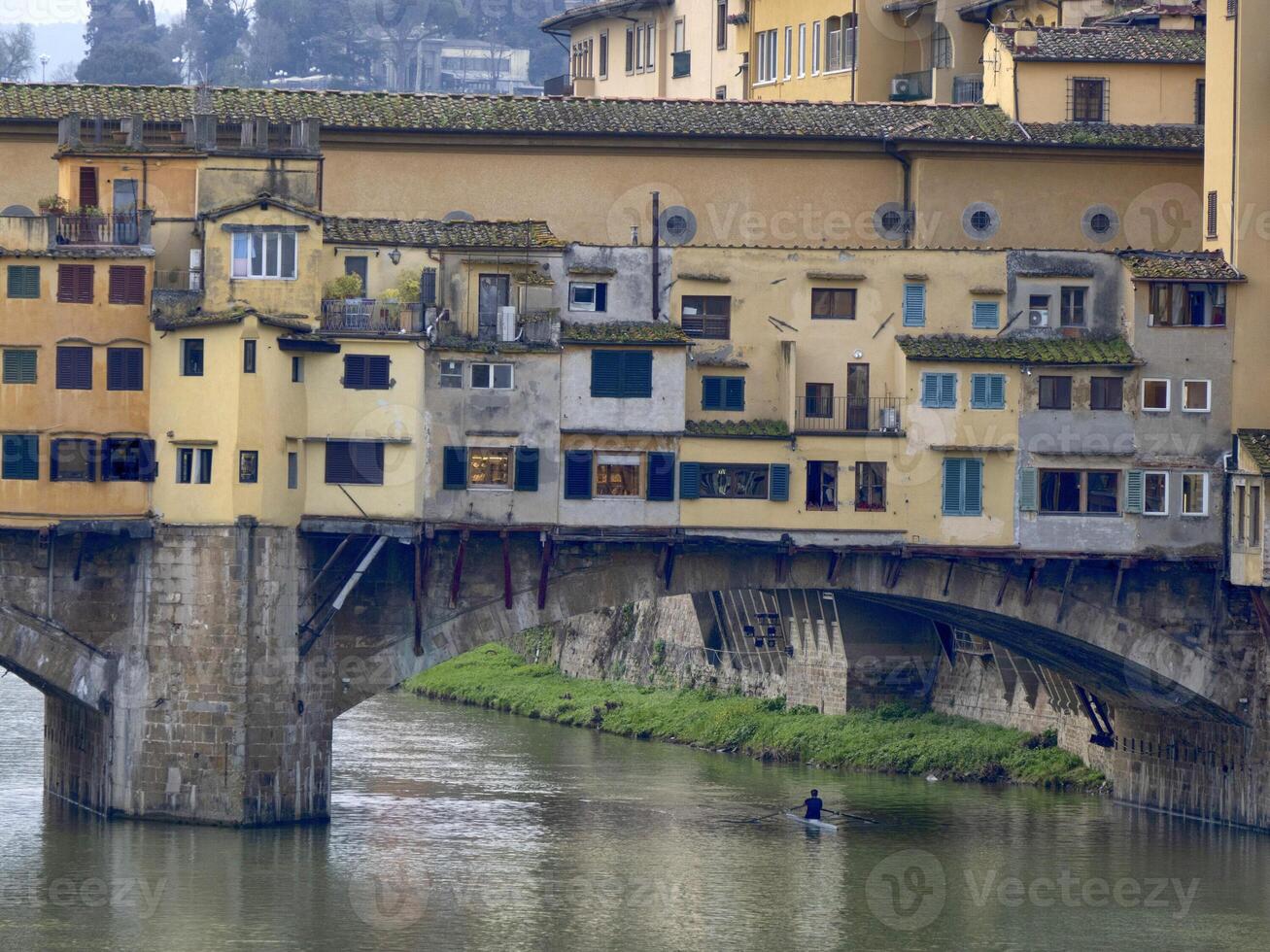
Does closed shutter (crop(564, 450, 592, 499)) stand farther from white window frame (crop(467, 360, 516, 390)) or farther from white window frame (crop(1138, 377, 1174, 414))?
white window frame (crop(1138, 377, 1174, 414))

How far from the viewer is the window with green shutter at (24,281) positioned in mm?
63250

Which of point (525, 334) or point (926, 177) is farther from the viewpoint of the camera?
point (926, 177)

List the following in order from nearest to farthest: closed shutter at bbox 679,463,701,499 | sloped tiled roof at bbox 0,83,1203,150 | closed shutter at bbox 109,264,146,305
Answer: closed shutter at bbox 109,264,146,305 → closed shutter at bbox 679,463,701,499 → sloped tiled roof at bbox 0,83,1203,150

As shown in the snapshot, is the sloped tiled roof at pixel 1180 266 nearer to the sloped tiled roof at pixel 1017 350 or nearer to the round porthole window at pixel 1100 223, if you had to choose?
the sloped tiled roof at pixel 1017 350

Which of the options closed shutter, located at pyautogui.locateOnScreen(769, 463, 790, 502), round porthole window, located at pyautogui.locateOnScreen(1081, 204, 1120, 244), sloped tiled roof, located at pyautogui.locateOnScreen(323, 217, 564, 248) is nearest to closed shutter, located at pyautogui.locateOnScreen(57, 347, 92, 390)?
sloped tiled roof, located at pyautogui.locateOnScreen(323, 217, 564, 248)

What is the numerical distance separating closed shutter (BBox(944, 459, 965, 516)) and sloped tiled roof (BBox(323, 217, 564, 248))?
9692 millimetres

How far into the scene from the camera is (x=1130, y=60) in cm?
7506

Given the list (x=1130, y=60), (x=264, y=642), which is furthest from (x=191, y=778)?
(x=1130, y=60)

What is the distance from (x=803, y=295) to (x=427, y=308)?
27.0 feet

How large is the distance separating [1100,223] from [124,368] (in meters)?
24.5

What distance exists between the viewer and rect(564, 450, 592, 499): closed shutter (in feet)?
213

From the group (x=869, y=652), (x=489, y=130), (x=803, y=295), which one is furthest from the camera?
(x=869, y=652)

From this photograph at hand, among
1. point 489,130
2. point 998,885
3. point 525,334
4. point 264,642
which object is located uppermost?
point 489,130

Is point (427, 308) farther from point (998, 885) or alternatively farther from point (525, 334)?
→ point (998, 885)
